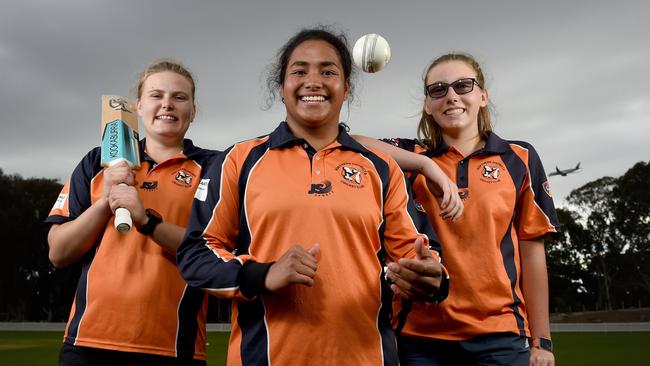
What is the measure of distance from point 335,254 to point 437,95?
1676mm

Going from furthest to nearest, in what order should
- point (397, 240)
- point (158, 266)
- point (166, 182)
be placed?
point (166, 182), point (158, 266), point (397, 240)

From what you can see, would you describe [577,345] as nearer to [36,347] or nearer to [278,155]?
[36,347]

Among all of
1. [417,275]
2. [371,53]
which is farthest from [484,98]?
[417,275]

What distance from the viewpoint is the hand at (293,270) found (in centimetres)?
258

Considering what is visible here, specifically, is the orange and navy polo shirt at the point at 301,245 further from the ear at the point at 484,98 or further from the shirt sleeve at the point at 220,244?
the ear at the point at 484,98

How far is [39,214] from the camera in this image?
52.2 meters

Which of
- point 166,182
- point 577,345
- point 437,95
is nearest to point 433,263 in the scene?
point 437,95

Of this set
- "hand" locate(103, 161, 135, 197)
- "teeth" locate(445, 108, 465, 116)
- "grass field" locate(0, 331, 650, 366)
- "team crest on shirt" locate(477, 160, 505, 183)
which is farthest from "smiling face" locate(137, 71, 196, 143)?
"grass field" locate(0, 331, 650, 366)

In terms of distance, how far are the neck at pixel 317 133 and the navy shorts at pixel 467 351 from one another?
1.27 meters

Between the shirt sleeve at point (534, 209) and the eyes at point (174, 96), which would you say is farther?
the eyes at point (174, 96)

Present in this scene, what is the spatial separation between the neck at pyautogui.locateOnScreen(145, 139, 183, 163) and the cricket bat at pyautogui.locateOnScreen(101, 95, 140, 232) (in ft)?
0.28

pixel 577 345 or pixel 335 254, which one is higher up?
pixel 335 254

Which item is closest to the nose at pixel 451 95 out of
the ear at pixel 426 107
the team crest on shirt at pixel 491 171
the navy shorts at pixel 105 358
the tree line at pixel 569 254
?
the ear at pixel 426 107

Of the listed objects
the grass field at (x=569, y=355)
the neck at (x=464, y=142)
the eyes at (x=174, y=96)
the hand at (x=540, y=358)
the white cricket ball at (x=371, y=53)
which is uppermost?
the white cricket ball at (x=371, y=53)
